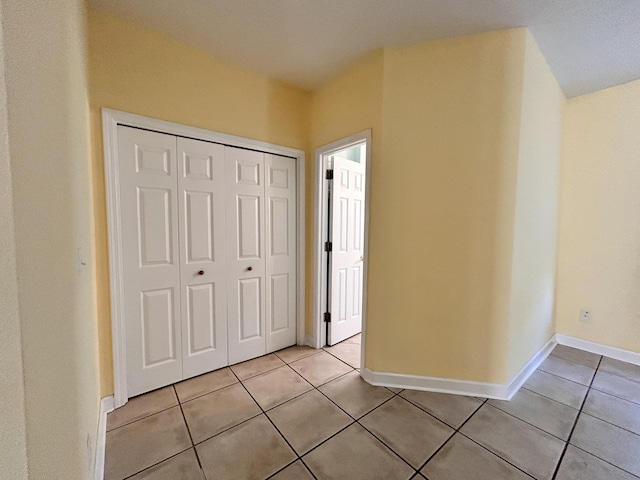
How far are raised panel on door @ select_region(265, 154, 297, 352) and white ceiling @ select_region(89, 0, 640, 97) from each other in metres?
0.85

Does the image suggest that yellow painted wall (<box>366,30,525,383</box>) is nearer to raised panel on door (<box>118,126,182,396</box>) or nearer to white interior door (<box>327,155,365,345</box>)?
white interior door (<box>327,155,365,345</box>)

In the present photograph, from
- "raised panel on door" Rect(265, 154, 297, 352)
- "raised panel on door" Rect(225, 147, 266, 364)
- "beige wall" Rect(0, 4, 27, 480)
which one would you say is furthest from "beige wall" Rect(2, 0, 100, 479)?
"raised panel on door" Rect(265, 154, 297, 352)

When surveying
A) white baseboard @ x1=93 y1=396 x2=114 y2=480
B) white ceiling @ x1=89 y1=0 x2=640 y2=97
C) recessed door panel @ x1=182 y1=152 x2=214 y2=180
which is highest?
white ceiling @ x1=89 y1=0 x2=640 y2=97

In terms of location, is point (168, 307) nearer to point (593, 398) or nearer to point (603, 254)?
point (593, 398)

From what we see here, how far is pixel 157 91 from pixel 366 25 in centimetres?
146

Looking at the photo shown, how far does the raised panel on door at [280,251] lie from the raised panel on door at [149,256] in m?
0.76

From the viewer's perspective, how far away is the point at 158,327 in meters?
1.84

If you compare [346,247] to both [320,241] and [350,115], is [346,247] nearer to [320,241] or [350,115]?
[320,241]

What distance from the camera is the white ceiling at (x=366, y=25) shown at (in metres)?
1.46

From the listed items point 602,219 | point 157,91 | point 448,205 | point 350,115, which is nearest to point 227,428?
point 448,205

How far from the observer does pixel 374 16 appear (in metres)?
1.54

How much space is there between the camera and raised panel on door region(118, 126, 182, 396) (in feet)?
5.56

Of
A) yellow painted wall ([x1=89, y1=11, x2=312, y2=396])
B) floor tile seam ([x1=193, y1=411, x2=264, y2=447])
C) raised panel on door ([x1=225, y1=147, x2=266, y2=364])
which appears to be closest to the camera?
floor tile seam ([x1=193, y1=411, x2=264, y2=447])

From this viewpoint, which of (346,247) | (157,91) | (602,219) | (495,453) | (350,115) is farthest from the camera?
(346,247)
